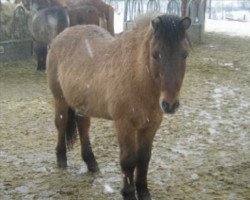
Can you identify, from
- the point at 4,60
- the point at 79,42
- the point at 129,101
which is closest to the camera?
the point at 129,101

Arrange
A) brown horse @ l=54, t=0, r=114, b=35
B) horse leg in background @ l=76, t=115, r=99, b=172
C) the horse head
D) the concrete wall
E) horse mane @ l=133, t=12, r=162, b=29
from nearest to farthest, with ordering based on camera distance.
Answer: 1. the horse head
2. horse mane @ l=133, t=12, r=162, b=29
3. horse leg in background @ l=76, t=115, r=99, b=172
4. brown horse @ l=54, t=0, r=114, b=35
5. the concrete wall

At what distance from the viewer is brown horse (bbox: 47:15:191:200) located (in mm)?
2416

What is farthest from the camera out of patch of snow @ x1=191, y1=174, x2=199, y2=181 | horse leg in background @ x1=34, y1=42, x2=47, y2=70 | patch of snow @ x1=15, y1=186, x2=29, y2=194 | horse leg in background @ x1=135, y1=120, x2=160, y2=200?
horse leg in background @ x1=34, y1=42, x2=47, y2=70

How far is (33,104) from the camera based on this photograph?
218 inches

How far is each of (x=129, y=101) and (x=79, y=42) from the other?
37.9 inches

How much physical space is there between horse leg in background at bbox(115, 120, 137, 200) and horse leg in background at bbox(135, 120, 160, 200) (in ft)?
0.28

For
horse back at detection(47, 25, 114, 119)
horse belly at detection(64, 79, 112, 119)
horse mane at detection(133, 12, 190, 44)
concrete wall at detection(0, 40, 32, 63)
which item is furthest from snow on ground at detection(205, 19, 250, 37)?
horse mane at detection(133, 12, 190, 44)

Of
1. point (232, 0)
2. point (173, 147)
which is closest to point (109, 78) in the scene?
point (173, 147)

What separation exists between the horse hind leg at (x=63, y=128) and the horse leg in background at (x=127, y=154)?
868 mm

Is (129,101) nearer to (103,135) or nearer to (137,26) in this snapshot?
(137,26)

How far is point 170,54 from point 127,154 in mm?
876

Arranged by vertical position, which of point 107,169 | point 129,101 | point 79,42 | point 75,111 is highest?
point 79,42

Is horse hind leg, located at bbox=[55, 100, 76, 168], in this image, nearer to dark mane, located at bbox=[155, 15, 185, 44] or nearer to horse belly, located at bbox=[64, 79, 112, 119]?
horse belly, located at bbox=[64, 79, 112, 119]

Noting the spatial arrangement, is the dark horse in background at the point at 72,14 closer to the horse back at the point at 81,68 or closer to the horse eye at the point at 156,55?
the horse back at the point at 81,68
